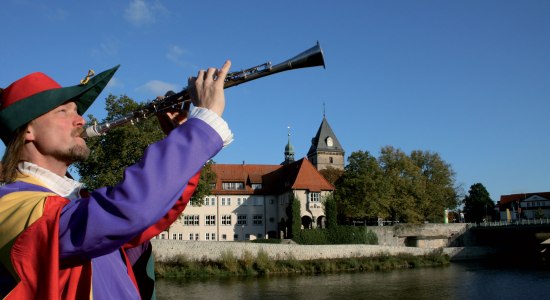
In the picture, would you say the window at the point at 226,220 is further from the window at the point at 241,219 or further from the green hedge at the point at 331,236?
the green hedge at the point at 331,236

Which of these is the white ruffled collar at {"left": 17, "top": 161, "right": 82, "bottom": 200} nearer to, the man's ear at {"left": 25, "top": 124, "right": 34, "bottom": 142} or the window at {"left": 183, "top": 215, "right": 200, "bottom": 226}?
the man's ear at {"left": 25, "top": 124, "right": 34, "bottom": 142}

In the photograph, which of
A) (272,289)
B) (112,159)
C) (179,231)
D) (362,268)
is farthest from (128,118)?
(179,231)

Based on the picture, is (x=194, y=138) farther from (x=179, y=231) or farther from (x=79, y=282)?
(x=179, y=231)

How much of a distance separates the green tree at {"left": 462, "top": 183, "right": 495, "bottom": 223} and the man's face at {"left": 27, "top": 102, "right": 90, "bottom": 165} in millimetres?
87598

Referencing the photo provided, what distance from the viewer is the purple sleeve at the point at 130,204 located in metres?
1.46

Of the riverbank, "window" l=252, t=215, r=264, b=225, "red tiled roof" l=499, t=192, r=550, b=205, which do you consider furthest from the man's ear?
"red tiled roof" l=499, t=192, r=550, b=205

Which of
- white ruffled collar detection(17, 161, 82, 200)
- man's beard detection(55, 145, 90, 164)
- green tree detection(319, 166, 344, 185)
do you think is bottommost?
white ruffled collar detection(17, 161, 82, 200)

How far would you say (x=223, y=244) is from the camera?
33875 mm

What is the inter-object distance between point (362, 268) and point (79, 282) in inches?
1422

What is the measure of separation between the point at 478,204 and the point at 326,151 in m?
27.6

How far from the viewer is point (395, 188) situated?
53.0m

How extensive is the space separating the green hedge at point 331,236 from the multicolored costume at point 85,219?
40147 millimetres

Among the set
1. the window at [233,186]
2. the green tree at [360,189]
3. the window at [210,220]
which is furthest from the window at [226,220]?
the green tree at [360,189]

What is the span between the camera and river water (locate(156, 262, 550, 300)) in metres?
23.0
